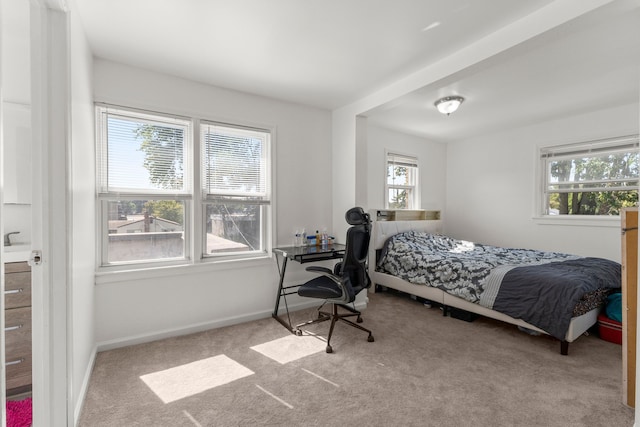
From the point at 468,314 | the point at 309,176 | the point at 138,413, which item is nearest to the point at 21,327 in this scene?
the point at 138,413

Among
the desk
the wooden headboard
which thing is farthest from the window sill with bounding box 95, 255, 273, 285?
the wooden headboard

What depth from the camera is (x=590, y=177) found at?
4.19 meters

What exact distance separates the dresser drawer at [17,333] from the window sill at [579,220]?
5.82m

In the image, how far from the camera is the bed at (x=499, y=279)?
101 inches

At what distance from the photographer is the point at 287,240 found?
11.6 feet

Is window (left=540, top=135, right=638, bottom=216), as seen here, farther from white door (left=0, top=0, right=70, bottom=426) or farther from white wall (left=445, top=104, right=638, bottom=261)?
white door (left=0, top=0, right=70, bottom=426)

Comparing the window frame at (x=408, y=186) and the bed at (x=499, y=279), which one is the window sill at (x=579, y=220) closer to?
the bed at (x=499, y=279)

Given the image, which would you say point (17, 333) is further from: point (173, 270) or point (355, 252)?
point (355, 252)

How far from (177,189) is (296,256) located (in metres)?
1.34

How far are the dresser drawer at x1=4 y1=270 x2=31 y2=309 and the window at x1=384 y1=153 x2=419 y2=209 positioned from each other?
13.9ft

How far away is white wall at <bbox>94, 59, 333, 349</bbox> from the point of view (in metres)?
2.61

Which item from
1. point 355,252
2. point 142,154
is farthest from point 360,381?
point 142,154

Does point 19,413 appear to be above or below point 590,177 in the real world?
below

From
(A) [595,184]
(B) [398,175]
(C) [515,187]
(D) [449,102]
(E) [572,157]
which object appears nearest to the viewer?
(D) [449,102]
